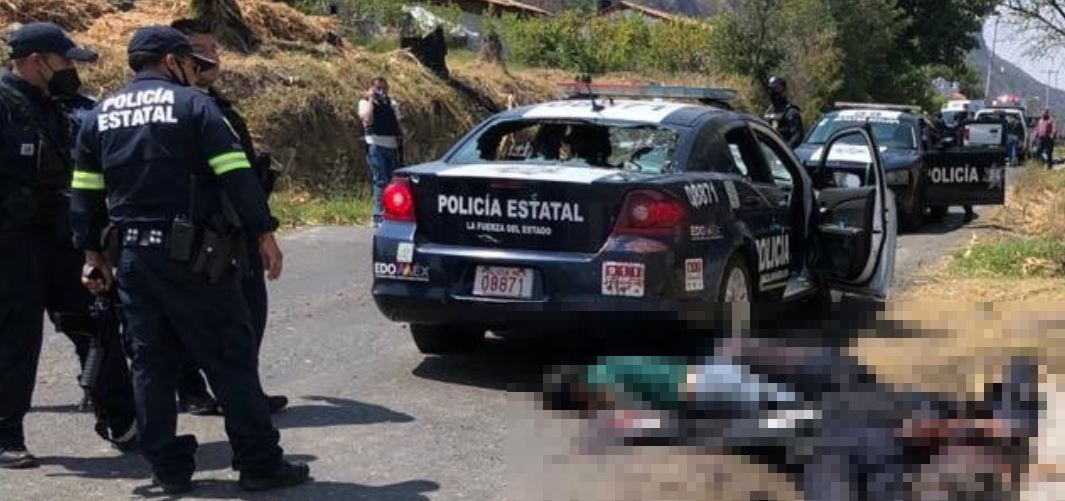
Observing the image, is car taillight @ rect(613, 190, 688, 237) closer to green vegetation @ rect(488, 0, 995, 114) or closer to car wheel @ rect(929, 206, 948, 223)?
car wheel @ rect(929, 206, 948, 223)

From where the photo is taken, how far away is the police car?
5.90m

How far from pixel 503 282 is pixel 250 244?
1404 mm

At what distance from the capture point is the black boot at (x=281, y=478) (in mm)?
4711

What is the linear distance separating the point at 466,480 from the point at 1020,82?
6242 inches

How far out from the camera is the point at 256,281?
222 inches

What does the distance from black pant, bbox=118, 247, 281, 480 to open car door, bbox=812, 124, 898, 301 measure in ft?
13.2

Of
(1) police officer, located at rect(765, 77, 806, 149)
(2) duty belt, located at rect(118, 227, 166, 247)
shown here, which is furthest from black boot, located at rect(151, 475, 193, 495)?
(1) police officer, located at rect(765, 77, 806, 149)

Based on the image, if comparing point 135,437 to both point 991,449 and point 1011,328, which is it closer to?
point 991,449

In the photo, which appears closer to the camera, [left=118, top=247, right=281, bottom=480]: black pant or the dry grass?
[left=118, top=247, right=281, bottom=480]: black pant

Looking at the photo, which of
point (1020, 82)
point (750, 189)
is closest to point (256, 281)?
point (750, 189)

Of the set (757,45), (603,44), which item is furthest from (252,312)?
(603,44)

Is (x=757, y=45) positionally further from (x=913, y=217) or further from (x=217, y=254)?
(x=217, y=254)

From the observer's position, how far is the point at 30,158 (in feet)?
16.6

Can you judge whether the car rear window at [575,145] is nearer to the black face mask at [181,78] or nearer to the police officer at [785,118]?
the black face mask at [181,78]
